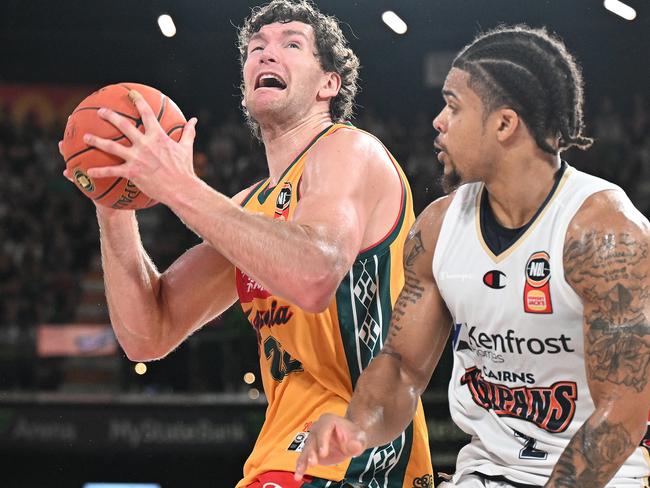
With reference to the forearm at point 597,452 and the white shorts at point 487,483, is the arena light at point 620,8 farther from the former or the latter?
the forearm at point 597,452

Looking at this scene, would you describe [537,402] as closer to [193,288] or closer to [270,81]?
[193,288]

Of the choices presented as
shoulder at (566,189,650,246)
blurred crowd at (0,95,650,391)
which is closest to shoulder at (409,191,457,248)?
shoulder at (566,189,650,246)

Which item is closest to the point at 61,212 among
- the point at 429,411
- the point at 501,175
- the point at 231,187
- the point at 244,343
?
the point at 231,187

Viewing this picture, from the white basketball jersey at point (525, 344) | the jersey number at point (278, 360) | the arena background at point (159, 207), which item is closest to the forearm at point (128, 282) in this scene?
the jersey number at point (278, 360)

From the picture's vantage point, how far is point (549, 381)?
2633 mm

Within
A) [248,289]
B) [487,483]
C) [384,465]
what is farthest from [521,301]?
[248,289]

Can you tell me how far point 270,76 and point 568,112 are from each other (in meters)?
1.28

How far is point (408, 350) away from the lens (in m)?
2.90

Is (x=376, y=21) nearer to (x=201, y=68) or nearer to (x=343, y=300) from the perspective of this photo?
(x=201, y=68)

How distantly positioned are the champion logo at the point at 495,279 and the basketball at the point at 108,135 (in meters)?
1.12

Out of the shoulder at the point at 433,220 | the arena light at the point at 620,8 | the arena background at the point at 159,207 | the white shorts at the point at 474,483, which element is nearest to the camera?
the white shorts at the point at 474,483

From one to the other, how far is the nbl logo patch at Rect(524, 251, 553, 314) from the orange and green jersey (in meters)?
0.73

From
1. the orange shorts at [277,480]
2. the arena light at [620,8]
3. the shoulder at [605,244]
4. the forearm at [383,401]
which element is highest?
the arena light at [620,8]

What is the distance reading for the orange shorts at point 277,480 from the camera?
3.01 meters
